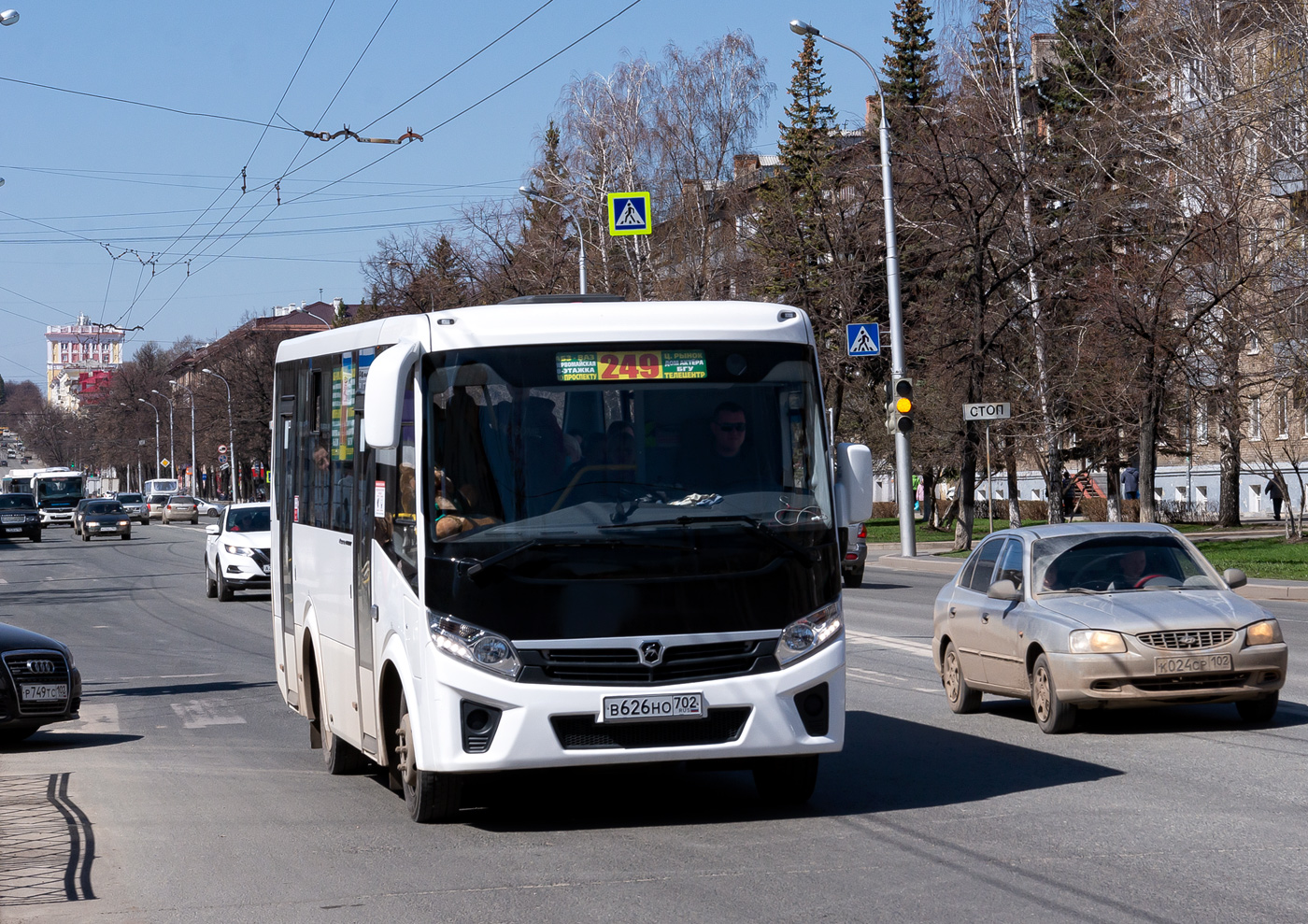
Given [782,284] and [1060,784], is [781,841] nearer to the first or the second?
[1060,784]

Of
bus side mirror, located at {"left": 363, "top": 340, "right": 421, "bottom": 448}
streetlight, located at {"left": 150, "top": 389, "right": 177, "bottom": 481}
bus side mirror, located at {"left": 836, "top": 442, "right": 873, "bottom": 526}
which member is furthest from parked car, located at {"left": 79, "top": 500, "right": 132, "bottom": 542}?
bus side mirror, located at {"left": 836, "top": 442, "right": 873, "bottom": 526}

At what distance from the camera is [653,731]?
7793mm

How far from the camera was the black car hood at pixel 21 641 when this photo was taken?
12.4m

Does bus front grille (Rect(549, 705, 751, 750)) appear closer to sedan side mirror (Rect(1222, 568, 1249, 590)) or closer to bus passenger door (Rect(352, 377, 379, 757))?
bus passenger door (Rect(352, 377, 379, 757))

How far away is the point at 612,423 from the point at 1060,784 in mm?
3185

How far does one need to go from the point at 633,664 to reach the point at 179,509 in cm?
8621

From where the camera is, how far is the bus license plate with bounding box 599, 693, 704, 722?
768 cm

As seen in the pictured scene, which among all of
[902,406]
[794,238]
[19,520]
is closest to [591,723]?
[902,406]

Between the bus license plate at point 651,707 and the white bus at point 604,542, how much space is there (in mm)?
13

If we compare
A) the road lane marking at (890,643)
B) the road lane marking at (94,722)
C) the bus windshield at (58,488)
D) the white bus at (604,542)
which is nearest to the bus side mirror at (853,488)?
the white bus at (604,542)

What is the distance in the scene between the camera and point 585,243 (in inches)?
2122

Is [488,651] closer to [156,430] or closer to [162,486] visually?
[162,486]

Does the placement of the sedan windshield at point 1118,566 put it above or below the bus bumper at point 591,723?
above

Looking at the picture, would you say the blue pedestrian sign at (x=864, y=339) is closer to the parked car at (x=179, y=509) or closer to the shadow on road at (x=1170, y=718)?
the shadow on road at (x=1170, y=718)
